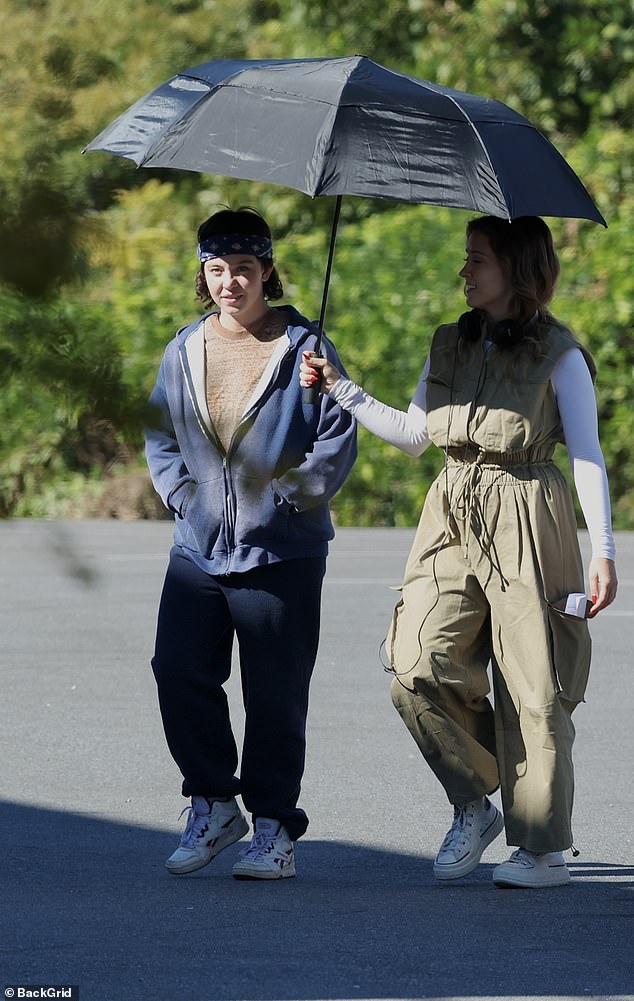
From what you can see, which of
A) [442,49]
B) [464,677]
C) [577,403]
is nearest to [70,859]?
[464,677]

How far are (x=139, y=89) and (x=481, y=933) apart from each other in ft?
8.82

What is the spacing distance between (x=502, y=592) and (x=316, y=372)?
0.74m

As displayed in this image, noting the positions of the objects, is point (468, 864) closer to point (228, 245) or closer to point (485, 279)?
point (485, 279)

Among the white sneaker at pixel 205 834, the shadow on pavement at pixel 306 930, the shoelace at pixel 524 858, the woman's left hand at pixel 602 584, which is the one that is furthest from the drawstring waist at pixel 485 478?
the white sneaker at pixel 205 834

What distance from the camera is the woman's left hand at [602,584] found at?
4.48 metres

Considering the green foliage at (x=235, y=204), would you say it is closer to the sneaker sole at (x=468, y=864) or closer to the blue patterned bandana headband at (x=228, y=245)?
the blue patterned bandana headband at (x=228, y=245)

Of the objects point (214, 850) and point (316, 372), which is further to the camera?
point (214, 850)

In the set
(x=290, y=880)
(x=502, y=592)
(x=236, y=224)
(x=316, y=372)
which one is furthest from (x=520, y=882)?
(x=236, y=224)

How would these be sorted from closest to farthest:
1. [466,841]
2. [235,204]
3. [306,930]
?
[306,930], [466,841], [235,204]

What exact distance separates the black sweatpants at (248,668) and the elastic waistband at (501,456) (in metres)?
0.49

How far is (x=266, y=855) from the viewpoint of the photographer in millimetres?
4738

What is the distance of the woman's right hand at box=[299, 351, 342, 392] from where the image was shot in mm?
4531

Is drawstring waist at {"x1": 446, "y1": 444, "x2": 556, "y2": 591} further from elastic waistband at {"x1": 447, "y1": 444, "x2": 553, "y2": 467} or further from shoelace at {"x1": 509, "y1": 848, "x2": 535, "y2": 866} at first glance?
shoelace at {"x1": 509, "y1": 848, "x2": 535, "y2": 866}

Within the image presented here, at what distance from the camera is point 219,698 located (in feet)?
15.7
